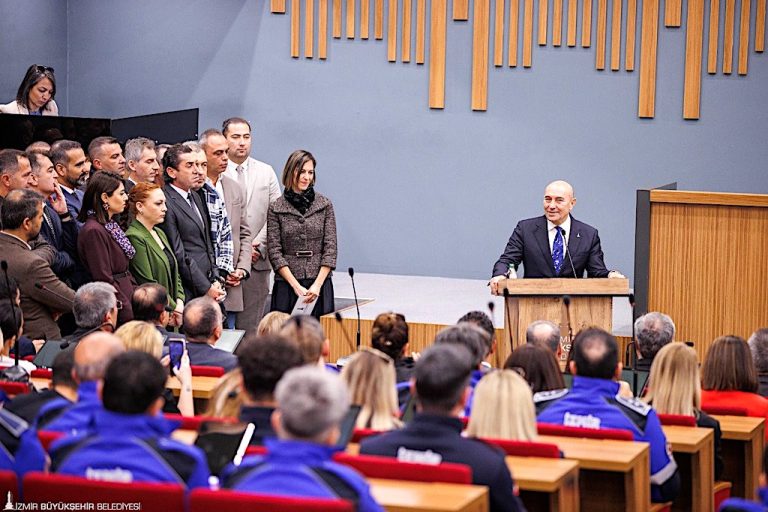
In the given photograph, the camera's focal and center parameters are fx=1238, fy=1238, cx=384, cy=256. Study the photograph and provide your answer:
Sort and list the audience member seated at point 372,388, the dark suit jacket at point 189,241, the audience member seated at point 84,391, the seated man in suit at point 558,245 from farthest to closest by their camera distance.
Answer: the seated man in suit at point 558,245
the dark suit jacket at point 189,241
the audience member seated at point 372,388
the audience member seated at point 84,391

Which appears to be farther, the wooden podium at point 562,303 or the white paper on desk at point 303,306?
the white paper on desk at point 303,306

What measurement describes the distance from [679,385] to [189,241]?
320 cm

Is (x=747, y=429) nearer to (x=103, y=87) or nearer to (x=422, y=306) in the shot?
(x=422, y=306)

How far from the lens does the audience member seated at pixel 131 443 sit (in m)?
2.96

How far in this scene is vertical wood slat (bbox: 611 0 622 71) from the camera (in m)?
9.66

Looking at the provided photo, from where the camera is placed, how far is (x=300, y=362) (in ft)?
10.8

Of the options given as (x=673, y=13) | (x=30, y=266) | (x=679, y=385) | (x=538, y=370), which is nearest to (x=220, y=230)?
(x=30, y=266)

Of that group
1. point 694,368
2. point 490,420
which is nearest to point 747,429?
point 694,368

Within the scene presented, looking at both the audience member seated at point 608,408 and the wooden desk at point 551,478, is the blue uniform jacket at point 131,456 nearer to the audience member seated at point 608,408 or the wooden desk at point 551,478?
the wooden desk at point 551,478

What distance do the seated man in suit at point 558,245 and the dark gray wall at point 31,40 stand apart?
5043mm

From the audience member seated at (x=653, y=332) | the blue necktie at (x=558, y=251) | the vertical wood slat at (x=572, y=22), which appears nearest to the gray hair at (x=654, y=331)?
the audience member seated at (x=653, y=332)

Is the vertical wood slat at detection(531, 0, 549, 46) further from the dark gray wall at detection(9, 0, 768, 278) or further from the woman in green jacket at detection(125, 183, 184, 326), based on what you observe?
the woman in green jacket at detection(125, 183, 184, 326)

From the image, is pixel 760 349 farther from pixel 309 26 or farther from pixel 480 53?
pixel 309 26

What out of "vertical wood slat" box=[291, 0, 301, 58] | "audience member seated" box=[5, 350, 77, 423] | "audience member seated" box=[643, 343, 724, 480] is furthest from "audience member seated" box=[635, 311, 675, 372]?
"vertical wood slat" box=[291, 0, 301, 58]
